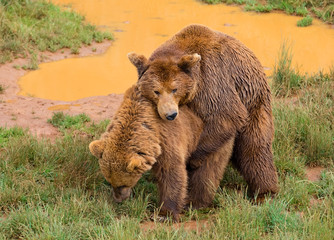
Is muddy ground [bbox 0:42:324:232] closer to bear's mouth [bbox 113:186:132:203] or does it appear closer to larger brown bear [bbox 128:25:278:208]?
larger brown bear [bbox 128:25:278:208]

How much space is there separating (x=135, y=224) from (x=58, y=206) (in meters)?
0.80

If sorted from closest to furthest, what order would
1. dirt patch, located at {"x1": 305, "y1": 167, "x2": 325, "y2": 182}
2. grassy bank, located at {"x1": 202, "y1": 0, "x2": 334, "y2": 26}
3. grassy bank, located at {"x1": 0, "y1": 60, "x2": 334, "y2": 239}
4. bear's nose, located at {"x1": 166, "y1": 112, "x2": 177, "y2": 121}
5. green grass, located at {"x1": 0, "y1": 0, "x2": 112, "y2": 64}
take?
Answer: grassy bank, located at {"x1": 0, "y1": 60, "x2": 334, "y2": 239} → bear's nose, located at {"x1": 166, "y1": 112, "x2": 177, "y2": 121} → dirt patch, located at {"x1": 305, "y1": 167, "x2": 325, "y2": 182} → green grass, located at {"x1": 0, "y1": 0, "x2": 112, "y2": 64} → grassy bank, located at {"x1": 202, "y1": 0, "x2": 334, "y2": 26}

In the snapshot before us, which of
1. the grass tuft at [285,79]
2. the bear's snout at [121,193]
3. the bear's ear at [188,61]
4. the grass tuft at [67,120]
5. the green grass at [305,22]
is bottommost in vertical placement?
the grass tuft at [67,120]

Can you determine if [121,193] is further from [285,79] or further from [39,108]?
[285,79]

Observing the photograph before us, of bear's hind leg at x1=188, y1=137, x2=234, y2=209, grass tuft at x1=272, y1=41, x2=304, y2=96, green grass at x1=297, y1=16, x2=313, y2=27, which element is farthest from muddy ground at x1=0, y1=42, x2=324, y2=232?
green grass at x1=297, y1=16, x2=313, y2=27

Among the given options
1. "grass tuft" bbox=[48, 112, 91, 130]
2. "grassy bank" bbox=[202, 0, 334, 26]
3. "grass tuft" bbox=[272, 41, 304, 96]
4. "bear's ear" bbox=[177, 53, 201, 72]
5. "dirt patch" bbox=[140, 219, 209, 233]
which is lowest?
"grass tuft" bbox=[48, 112, 91, 130]

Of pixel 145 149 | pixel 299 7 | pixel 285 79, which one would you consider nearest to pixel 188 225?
pixel 145 149

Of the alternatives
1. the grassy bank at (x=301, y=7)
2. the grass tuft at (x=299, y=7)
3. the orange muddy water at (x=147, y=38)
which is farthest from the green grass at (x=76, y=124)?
the grass tuft at (x=299, y=7)

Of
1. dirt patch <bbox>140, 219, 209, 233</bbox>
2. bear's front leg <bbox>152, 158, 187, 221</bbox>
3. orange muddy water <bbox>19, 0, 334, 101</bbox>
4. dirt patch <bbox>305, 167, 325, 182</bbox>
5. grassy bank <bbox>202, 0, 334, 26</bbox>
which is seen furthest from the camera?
grassy bank <bbox>202, 0, 334, 26</bbox>

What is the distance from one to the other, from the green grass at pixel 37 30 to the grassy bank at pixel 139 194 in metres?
3.39

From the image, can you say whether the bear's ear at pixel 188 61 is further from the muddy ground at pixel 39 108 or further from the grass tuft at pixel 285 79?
the grass tuft at pixel 285 79

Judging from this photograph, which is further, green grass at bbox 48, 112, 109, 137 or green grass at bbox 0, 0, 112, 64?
green grass at bbox 0, 0, 112, 64

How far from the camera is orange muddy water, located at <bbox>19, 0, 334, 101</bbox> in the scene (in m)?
9.16

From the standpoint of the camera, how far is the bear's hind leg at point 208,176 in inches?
199
